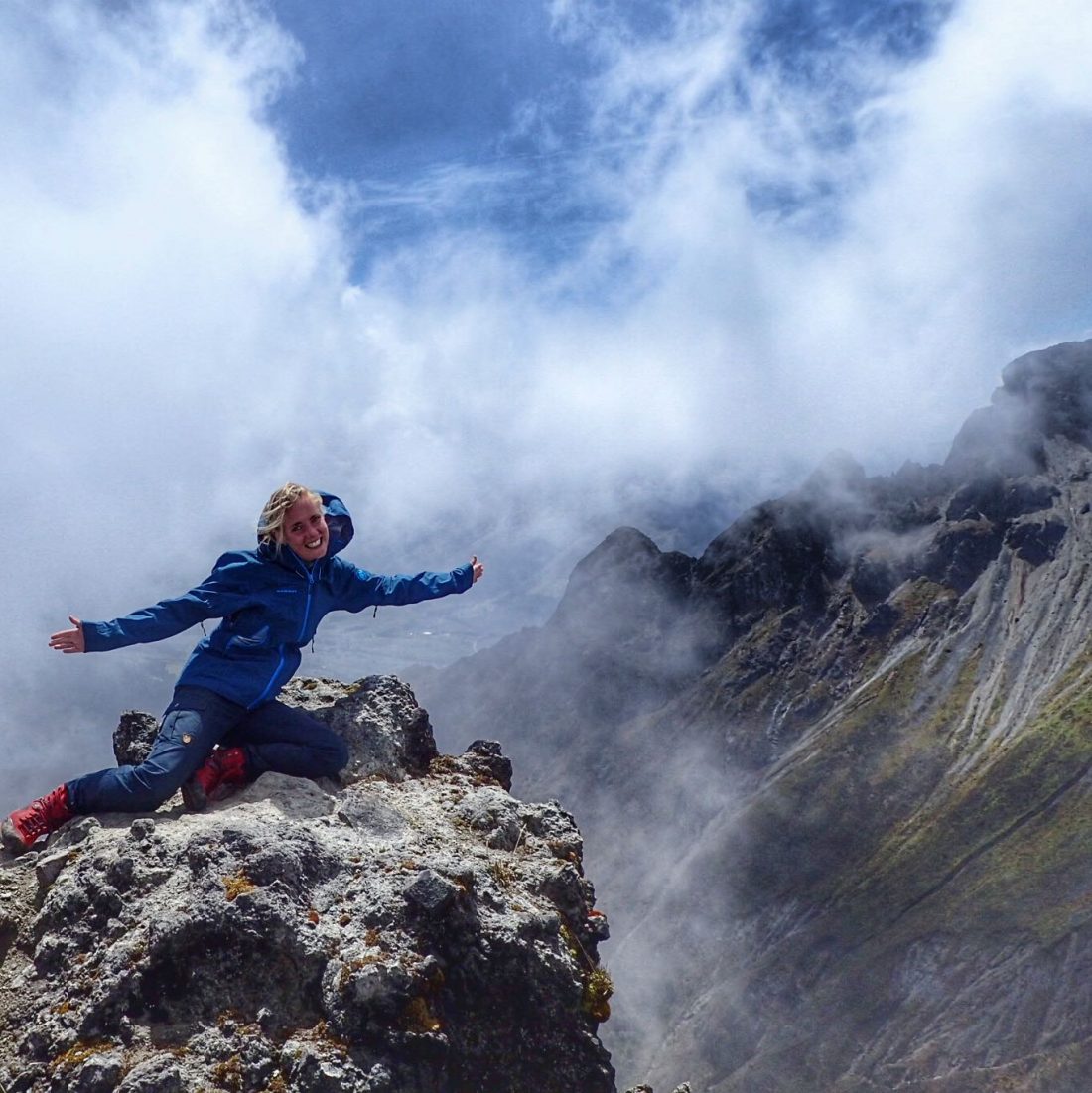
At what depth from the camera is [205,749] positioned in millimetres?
12531

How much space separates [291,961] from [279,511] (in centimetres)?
572

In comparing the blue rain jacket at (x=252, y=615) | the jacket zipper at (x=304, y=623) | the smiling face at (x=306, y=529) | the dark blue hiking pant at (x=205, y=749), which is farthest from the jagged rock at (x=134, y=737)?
the smiling face at (x=306, y=529)

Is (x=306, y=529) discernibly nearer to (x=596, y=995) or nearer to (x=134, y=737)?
(x=134, y=737)

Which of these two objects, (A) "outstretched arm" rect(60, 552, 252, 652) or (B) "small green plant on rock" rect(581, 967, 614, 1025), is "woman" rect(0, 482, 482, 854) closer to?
(A) "outstretched arm" rect(60, 552, 252, 652)

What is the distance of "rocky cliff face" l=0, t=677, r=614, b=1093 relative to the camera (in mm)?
9047

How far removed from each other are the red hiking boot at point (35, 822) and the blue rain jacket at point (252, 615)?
75.4 inches

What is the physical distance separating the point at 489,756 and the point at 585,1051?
5832 millimetres

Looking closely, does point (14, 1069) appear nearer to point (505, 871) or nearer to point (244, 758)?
point (244, 758)

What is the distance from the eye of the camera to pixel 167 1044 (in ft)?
29.7

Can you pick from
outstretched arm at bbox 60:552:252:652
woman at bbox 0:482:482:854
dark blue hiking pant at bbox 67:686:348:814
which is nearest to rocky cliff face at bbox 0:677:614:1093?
dark blue hiking pant at bbox 67:686:348:814

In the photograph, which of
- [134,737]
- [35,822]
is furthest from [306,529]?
[35,822]

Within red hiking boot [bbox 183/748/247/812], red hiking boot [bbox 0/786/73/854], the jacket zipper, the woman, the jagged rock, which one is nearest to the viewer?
red hiking boot [bbox 0/786/73/854]

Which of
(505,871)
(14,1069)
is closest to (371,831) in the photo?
(505,871)

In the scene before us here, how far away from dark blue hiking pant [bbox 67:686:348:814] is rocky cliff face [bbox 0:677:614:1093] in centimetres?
36
